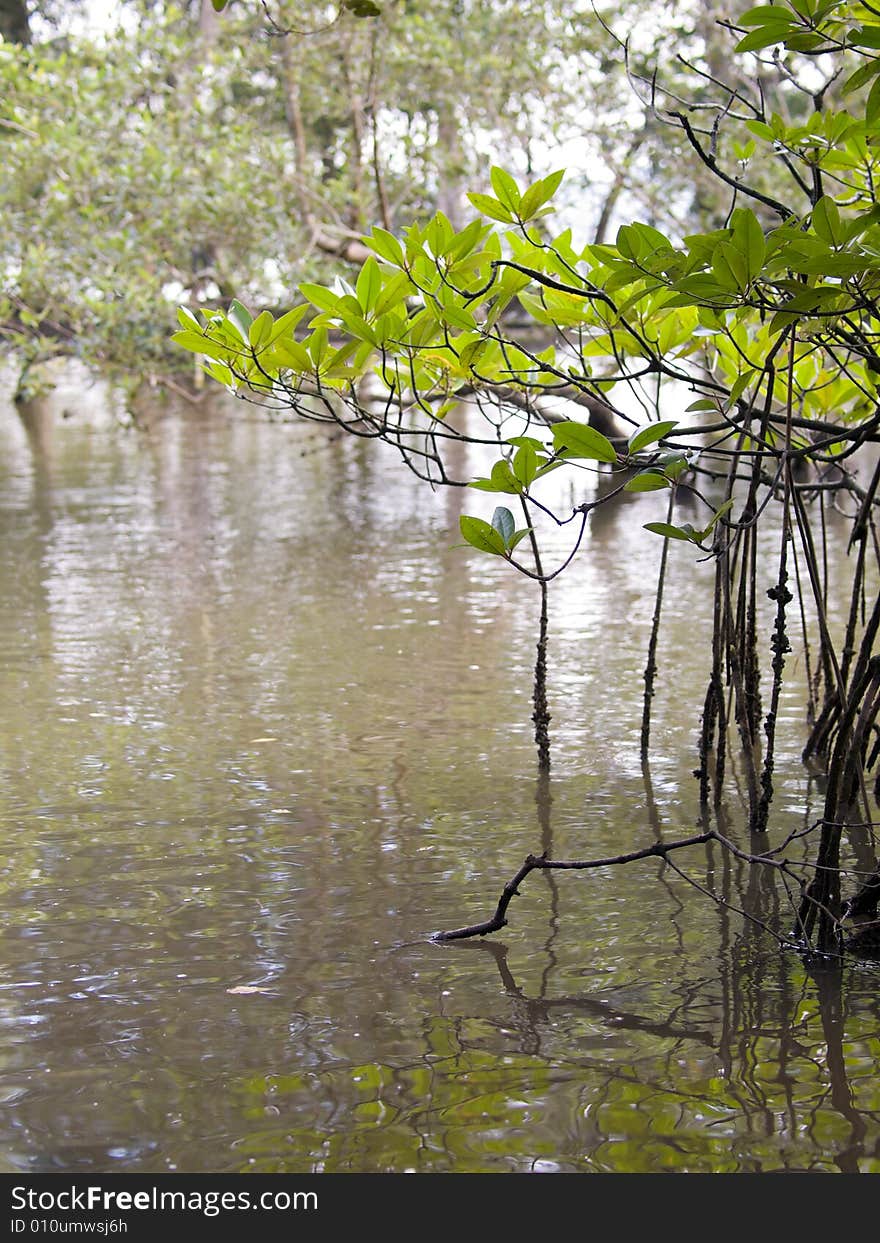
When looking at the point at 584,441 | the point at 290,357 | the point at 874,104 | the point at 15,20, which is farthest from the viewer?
the point at 15,20

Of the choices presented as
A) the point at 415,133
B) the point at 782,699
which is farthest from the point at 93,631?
the point at 415,133

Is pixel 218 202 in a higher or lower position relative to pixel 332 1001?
higher

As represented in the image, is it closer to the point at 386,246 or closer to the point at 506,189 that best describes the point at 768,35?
the point at 506,189

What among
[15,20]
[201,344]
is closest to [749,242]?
[201,344]

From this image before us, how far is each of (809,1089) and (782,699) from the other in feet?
9.93

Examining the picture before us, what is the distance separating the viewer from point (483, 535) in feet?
9.19

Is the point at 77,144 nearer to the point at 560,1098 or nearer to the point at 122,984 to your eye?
the point at 122,984

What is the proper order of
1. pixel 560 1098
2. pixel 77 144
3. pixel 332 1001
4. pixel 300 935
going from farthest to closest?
pixel 77 144 < pixel 300 935 < pixel 332 1001 < pixel 560 1098

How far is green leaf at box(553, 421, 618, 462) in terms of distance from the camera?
→ 257cm

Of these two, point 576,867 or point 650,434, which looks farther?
point 576,867

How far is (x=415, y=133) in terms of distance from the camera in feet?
40.0

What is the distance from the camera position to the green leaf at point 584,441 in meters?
2.57

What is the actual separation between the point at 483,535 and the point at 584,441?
318mm
